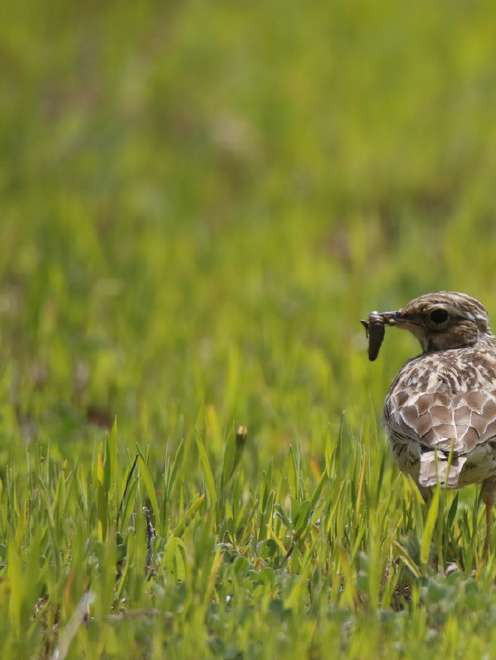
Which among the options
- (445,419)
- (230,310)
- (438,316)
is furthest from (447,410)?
(230,310)

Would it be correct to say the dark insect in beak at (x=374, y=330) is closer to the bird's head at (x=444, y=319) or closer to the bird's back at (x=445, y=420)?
the bird's head at (x=444, y=319)

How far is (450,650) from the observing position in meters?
3.63

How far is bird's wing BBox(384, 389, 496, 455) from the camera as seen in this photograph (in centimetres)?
432

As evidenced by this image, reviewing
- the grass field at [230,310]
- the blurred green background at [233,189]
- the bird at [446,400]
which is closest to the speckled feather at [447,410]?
the bird at [446,400]

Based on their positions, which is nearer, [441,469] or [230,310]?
[441,469]

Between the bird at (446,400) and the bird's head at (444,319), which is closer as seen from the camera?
the bird at (446,400)

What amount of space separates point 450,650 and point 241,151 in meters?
9.22

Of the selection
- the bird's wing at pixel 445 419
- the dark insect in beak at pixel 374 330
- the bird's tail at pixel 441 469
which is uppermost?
the dark insect in beak at pixel 374 330

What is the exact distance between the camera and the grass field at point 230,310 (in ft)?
12.8

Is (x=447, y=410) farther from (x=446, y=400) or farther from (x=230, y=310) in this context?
(x=230, y=310)

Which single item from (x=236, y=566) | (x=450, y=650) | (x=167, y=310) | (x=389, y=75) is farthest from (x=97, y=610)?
(x=389, y=75)

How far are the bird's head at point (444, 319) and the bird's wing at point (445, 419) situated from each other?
71cm

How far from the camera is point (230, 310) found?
8.48 meters

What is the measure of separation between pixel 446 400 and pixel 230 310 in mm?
4055
